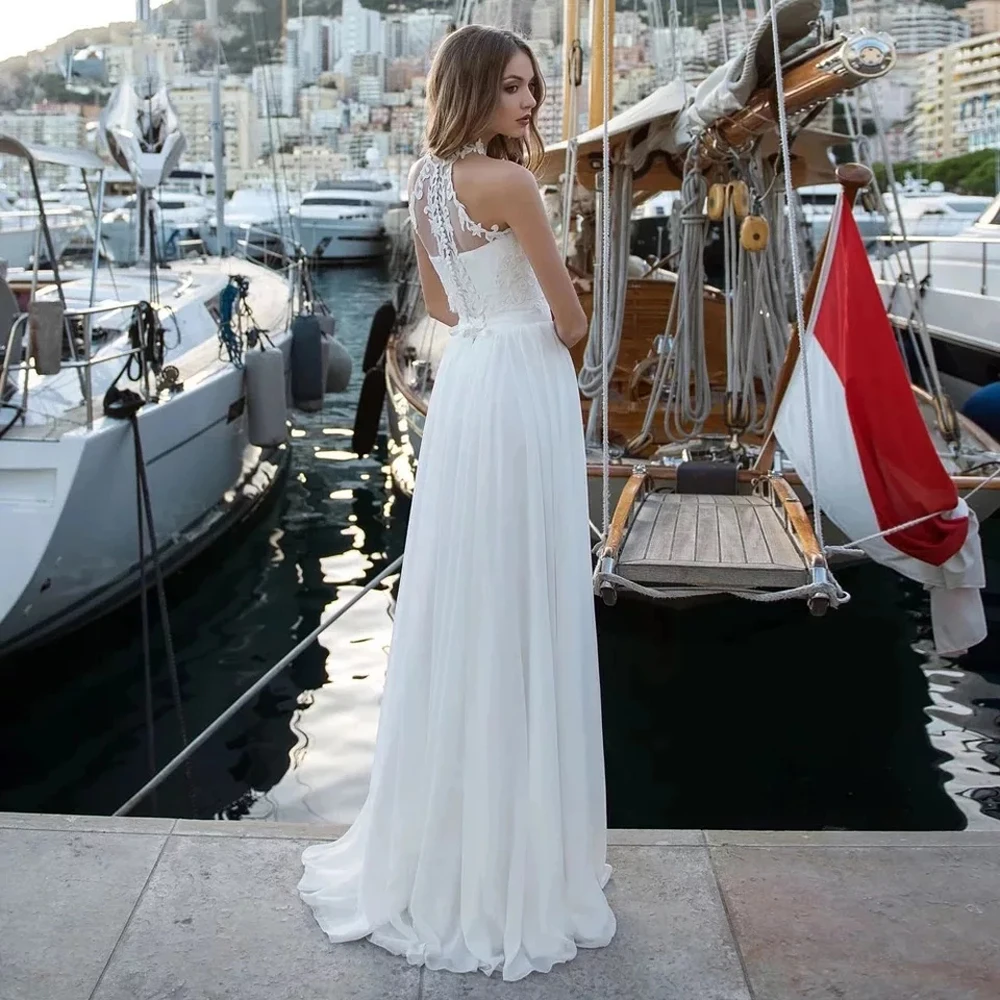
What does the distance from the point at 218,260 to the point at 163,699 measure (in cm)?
889

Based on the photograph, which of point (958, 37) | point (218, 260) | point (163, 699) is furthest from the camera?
point (958, 37)

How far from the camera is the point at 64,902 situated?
2.96m

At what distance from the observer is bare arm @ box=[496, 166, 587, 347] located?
257cm

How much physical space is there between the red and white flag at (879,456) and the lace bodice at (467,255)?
6.34ft

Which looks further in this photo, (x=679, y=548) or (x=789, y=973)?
(x=679, y=548)

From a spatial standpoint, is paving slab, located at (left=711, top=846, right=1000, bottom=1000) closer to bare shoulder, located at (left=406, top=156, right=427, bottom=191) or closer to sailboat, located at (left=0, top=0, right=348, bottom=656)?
bare shoulder, located at (left=406, top=156, right=427, bottom=191)

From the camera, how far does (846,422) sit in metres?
4.67

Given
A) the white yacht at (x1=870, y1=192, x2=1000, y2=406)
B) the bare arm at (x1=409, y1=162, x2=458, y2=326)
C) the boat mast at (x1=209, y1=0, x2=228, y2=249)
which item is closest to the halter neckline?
the bare arm at (x1=409, y1=162, x2=458, y2=326)

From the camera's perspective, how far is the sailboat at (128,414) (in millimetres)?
6277

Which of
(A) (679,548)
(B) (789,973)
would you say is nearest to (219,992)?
(B) (789,973)

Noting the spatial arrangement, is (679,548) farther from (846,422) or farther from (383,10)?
(383,10)

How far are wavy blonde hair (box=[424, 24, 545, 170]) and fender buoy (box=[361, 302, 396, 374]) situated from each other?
976 centimetres

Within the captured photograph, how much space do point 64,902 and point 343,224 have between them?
4302 centimetres

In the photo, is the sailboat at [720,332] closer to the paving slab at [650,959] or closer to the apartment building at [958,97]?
the paving slab at [650,959]
